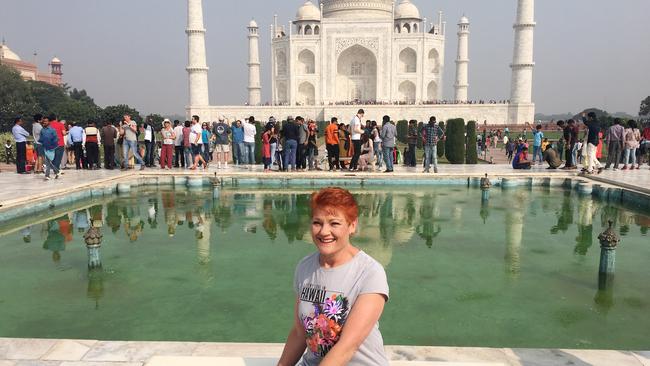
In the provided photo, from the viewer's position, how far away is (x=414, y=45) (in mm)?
42500

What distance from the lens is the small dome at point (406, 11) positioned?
46656mm

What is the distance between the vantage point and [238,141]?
12.8 meters

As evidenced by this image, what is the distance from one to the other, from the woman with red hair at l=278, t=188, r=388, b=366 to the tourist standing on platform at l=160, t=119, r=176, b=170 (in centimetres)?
1052

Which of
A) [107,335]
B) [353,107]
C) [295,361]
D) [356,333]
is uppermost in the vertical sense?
[353,107]

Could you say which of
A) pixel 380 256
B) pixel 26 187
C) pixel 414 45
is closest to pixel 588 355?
pixel 380 256

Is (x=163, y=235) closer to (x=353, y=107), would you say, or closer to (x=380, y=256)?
(x=380, y=256)

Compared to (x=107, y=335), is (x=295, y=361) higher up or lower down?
higher up

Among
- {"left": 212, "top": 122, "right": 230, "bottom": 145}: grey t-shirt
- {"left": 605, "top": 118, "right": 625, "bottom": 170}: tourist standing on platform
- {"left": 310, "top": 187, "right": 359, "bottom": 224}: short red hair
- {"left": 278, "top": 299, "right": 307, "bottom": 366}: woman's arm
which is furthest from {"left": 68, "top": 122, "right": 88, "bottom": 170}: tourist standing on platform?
{"left": 605, "top": 118, "right": 625, "bottom": 170}: tourist standing on platform

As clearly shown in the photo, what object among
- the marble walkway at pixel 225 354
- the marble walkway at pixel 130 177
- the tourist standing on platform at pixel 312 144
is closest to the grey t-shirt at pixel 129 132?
the marble walkway at pixel 130 177

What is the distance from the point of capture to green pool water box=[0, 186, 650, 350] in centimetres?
334

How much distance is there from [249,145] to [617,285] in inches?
416

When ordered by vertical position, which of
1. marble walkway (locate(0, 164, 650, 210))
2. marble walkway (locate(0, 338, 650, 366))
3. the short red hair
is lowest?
marble walkway (locate(0, 338, 650, 366))

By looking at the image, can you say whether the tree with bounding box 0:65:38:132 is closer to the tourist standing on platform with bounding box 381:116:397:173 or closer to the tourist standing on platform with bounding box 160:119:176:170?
the tourist standing on platform with bounding box 160:119:176:170

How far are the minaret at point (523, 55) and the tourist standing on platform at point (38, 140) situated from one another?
103 ft
